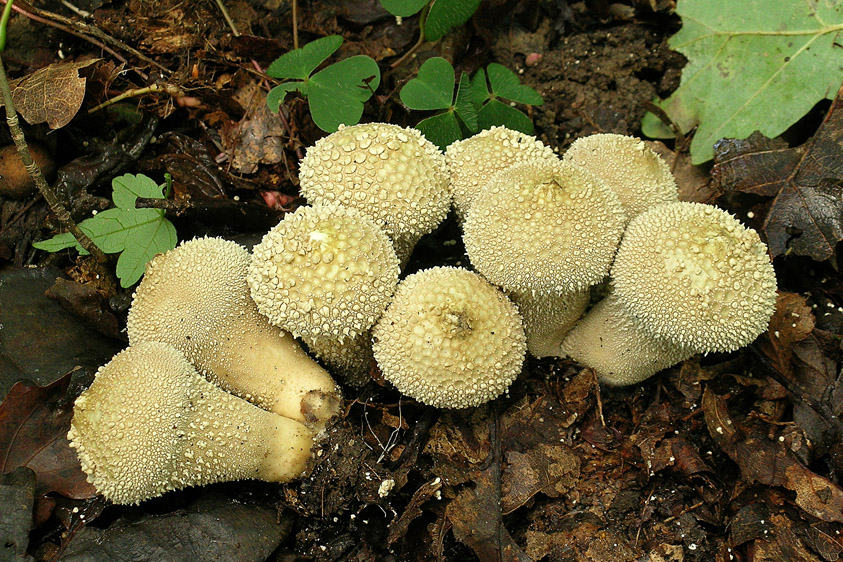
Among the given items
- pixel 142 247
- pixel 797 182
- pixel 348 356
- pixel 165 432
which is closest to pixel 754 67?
pixel 797 182

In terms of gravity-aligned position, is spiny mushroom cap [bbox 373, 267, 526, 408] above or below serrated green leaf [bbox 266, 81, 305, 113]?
below

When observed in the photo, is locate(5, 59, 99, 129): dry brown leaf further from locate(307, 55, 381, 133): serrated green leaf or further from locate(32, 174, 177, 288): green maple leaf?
locate(307, 55, 381, 133): serrated green leaf

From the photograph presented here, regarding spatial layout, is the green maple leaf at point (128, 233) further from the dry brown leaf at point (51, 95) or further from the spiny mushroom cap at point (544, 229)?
the spiny mushroom cap at point (544, 229)

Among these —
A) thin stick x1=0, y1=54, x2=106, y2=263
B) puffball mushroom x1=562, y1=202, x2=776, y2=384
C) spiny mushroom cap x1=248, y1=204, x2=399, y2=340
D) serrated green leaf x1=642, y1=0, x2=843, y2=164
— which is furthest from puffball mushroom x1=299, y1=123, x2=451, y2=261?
serrated green leaf x1=642, y1=0, x2=843, y2=164

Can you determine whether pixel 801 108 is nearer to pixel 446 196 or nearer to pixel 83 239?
pixel 446 196

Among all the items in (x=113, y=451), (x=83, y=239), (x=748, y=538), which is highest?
(x=83, y=239)

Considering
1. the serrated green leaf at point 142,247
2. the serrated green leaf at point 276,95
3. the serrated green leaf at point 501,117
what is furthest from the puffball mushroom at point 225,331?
the serrated green leaf at point 501,117

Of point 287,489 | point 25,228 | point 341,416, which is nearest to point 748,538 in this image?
point 341,416
